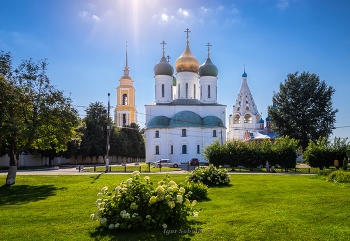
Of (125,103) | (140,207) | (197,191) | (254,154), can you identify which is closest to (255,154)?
(254,154)

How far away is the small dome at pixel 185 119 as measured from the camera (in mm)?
51375

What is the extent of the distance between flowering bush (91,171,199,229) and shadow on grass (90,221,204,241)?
0.16 meters

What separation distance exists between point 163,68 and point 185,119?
→ 1082 cm

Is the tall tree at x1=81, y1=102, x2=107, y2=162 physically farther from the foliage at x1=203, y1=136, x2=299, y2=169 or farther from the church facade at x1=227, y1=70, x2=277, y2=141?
the church facade at x1=227, y1=70, x2=277, y2=141

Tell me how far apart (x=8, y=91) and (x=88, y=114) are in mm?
38780

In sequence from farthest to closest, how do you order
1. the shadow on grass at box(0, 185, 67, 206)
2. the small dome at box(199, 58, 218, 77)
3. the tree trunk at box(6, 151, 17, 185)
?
the small dome at box(199, 58, 218, 77), the tree trunk at box(6, 151, 17, 185), the shadow on grass at box(0, 185, 67, 206)

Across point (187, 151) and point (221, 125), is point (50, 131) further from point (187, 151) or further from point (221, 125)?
point (221, 125)

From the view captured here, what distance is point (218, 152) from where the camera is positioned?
34906 millimetres

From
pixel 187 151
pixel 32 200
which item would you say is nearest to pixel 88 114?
pixel 187 151

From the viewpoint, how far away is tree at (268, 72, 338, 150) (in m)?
44.0

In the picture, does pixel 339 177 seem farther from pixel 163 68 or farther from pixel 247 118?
pixel 247 118

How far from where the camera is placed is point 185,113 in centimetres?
5266

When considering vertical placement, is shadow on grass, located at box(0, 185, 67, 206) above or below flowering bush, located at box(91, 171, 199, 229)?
below

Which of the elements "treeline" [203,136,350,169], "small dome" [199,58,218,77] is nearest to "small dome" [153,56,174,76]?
"small dome" [199,58,218,77]
